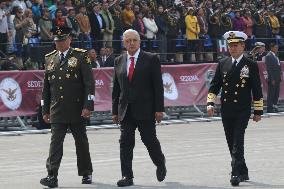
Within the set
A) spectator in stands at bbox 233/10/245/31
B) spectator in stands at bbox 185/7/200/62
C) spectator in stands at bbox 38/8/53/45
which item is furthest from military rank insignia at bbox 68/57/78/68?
spectator in stands at bbox 233/10/245/31

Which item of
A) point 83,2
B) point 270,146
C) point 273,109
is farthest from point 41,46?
point 270,146

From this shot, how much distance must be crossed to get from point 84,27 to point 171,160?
1218 centimetres

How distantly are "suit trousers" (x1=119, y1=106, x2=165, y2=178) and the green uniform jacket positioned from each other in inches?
23.7

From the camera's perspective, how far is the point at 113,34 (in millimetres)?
26828

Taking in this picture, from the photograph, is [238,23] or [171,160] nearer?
[171,160]

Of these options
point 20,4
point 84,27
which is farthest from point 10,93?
point 84,27

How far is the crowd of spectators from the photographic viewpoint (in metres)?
23.6

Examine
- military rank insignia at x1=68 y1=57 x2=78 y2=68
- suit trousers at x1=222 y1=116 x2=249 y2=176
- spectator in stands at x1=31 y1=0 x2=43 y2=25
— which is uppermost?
spectator in stands at x1=31 y1=0 x2=43 y2=25

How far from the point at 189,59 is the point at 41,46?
7.18 metres

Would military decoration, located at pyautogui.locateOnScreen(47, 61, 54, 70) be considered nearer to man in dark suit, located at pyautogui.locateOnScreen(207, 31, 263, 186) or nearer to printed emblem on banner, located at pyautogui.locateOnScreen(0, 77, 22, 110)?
man in dark suit, located at pyautogui.locateOnScreen(207, 31, 263, 186)

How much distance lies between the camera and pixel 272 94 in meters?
24.9

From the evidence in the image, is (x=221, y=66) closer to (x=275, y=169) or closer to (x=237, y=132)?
(x=237, y=132)

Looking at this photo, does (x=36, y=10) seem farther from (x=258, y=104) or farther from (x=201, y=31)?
(x=258, y=104)

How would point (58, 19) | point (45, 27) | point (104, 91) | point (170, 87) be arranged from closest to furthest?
point (104, 91) < point (170, 87) < point (58, 19) < point (45, 27)
